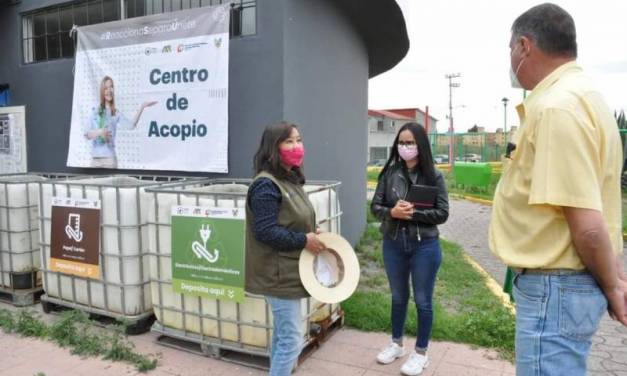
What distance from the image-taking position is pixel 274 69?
5.23 metres

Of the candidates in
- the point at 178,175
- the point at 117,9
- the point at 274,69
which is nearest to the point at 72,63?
the point at 117,9

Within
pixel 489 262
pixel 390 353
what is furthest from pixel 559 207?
pixel 489 262

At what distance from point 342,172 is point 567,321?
→ 16.9 ft

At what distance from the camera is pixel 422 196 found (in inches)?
137

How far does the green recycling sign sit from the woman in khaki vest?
0.72 metres

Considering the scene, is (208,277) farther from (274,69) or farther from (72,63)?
(72,63)

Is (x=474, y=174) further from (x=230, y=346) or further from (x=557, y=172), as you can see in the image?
(x=557, y=172)

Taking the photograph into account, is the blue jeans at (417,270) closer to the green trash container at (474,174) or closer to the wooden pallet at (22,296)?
the wooden pallet at (22,296)

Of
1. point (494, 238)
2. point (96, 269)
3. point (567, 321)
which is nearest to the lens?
point (567, 321)

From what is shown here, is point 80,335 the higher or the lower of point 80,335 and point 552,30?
the lower

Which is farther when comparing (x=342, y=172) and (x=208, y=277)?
(x=342, y=172)

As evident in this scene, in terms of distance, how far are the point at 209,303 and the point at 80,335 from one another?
4.07 ft

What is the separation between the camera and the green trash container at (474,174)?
15.7 metres

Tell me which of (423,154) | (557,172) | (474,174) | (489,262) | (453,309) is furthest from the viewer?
(474,174)
